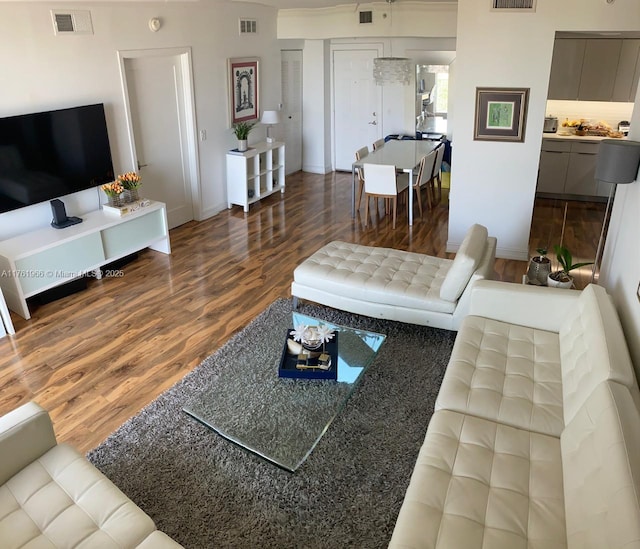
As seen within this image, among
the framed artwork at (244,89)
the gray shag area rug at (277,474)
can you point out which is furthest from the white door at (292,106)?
the gray shag area rug at (277,474)

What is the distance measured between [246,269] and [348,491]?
3077mm

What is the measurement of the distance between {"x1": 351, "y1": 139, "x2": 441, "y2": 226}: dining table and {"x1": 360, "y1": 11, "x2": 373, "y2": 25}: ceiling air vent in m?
1.68

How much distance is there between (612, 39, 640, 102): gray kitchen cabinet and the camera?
263 inches

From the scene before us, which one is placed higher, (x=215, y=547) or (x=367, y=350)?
(x=367, y=350)

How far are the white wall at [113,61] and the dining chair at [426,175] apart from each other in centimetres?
251

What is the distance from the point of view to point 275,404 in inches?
121

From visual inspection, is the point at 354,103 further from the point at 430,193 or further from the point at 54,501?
the point at 54,501

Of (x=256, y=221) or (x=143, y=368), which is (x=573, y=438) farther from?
(x=256, y=221)

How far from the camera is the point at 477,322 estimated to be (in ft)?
11.6

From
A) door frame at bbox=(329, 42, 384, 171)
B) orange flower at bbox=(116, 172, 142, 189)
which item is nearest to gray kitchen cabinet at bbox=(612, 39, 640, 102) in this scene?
door frame at bbox=(329, 42, 384, 171)

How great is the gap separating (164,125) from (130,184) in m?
1.15

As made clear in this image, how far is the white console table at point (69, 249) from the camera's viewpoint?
14.5 feet

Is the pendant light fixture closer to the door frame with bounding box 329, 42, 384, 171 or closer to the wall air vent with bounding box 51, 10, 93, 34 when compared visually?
the door frame with bounding box 329, 42, 384, 171

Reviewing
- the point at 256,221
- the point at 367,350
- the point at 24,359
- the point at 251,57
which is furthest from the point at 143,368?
the point at 251,57
